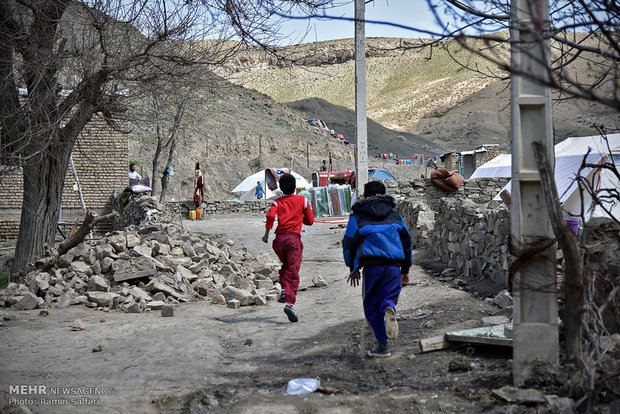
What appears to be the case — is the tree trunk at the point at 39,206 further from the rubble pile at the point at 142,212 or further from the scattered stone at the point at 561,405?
Result: the scattered stone at the point at 561,405

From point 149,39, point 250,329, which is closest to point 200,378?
point 250,329

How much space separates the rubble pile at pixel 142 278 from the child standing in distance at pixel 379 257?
Answer: 3309mm

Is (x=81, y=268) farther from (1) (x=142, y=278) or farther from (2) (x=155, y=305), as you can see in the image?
(2) (x=155, y=305)

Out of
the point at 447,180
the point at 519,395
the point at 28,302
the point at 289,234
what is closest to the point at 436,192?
the point at 447,180

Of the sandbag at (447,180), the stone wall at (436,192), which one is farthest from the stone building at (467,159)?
the sandbag at (447,180)

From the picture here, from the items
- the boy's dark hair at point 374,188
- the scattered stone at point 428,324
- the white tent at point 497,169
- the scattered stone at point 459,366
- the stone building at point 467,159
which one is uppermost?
the stone building at point 467,159

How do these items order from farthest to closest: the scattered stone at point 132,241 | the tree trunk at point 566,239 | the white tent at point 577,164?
the white tent at point 577,164 < the scattered stone at point 132,241 < the tree trunk at point 566,239

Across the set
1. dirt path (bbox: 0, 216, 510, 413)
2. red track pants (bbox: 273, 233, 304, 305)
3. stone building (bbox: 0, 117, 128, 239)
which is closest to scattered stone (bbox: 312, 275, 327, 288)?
dirt path (bbox: 0, 216, 510, 413)

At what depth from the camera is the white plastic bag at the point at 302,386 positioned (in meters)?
4.15

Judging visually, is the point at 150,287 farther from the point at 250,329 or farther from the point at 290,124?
the point at 290,124

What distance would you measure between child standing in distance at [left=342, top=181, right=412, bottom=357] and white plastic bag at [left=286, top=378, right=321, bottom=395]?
3.14ft

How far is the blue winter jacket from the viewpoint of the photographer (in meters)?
5.08

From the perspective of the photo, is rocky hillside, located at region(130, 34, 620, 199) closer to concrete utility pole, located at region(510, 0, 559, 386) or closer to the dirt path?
concrete utility pole, located at region(510, 0, 559, 386)

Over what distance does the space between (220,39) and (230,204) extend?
2034cm
